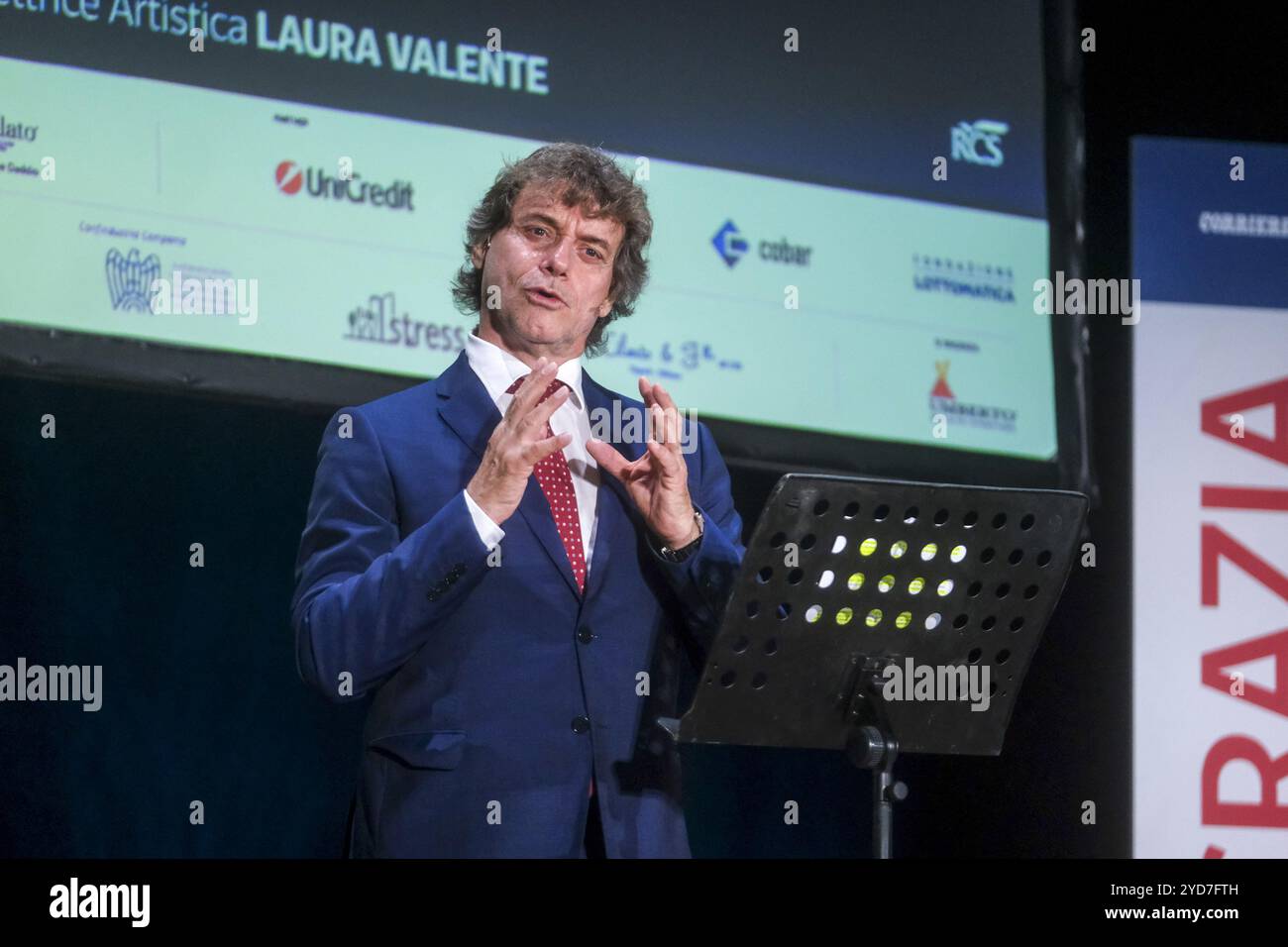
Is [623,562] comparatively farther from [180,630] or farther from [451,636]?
→ [180,630]

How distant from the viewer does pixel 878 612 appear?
7.25 ft

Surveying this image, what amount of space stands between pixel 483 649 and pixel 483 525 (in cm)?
25

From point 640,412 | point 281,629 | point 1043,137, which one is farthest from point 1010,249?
point 281,629

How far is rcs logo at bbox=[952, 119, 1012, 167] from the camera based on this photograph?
389 centimetres

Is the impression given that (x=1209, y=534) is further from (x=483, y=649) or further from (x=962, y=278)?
(x=483, y=649)

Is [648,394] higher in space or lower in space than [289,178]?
lower

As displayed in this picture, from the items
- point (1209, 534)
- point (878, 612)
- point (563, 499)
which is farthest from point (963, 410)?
point (878, 612)

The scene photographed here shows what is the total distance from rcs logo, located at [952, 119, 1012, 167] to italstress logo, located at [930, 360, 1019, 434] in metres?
0.52

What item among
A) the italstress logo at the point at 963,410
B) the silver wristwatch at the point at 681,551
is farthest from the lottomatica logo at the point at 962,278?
the silver wristwatch at the point at 681,551

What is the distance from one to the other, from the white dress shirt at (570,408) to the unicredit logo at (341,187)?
25.3 inches

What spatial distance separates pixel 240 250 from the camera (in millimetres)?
3209
